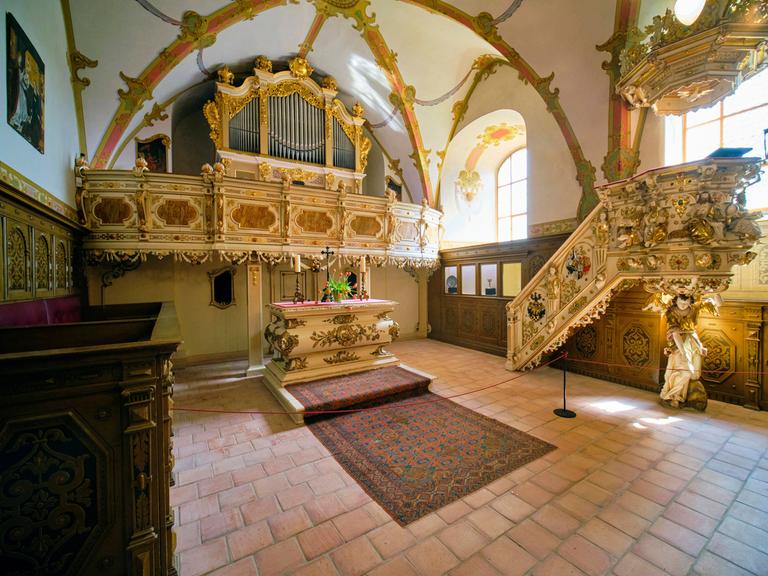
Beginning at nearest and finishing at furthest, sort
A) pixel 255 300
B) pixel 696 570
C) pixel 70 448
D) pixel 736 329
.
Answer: pixel 70 448 < pixel 696 570 < pixel 736 329 < pixel 255 300

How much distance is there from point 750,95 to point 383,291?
28.3 feet

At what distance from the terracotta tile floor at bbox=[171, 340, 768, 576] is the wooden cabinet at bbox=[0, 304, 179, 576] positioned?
665mm

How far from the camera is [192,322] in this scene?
7.59 metres

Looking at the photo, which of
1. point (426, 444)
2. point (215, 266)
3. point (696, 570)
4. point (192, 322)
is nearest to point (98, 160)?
point (215, 266)

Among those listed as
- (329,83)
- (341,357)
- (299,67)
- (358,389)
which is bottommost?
(358,389)

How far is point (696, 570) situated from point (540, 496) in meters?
1.01

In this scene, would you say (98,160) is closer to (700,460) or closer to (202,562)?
(202,562)

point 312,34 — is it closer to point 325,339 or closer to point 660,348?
point 325,339

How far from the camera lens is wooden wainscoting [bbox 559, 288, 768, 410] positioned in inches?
187

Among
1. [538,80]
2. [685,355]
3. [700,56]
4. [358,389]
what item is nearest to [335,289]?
[358,389]

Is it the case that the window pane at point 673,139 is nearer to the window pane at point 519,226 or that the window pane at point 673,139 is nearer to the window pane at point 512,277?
the window pane at point 512,277

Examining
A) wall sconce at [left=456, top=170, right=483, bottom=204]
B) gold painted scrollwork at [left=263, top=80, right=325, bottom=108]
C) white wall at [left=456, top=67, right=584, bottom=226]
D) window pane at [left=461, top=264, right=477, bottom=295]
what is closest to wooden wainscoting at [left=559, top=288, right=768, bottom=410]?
white wall at [left=456, top=67, right=584, bottom=226]

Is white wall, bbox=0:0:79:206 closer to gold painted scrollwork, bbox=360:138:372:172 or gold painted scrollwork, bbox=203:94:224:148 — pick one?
gold painted scrollwork, bbox=203:94:224:148

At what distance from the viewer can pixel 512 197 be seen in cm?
Answer: 1050
